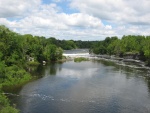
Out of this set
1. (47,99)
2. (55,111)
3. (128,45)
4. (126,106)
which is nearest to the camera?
(55,111)

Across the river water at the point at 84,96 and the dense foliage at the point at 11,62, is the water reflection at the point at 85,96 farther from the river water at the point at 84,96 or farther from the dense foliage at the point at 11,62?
the dense foliage at the point at 11,62

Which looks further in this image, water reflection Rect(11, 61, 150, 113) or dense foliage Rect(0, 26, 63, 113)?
dense foliage Rect(0, 26, 63, 113)

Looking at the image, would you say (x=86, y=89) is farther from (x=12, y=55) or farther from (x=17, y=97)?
(x=12, y=55)

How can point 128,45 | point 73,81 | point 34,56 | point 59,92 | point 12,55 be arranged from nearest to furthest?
point 59,92, point 73,81, point 12,55, point 34,56, point 128,45

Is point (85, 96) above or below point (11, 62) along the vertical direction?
below

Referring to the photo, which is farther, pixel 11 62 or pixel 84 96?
pixel 11 62

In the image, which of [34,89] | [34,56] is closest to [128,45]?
[34,56]

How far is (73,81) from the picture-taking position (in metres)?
62.9

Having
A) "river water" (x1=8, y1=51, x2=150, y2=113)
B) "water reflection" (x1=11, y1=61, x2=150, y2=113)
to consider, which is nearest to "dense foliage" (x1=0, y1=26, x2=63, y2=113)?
"river water" (x1=8, y1=51, x2=150, y2=113)

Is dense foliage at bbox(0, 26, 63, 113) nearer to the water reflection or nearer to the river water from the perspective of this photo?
the river water

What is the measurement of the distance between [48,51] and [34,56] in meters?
10.4

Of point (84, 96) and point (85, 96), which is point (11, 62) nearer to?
point (84, 96)

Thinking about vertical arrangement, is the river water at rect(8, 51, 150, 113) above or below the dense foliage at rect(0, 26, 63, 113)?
below

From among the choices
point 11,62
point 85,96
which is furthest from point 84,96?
point 11,62
